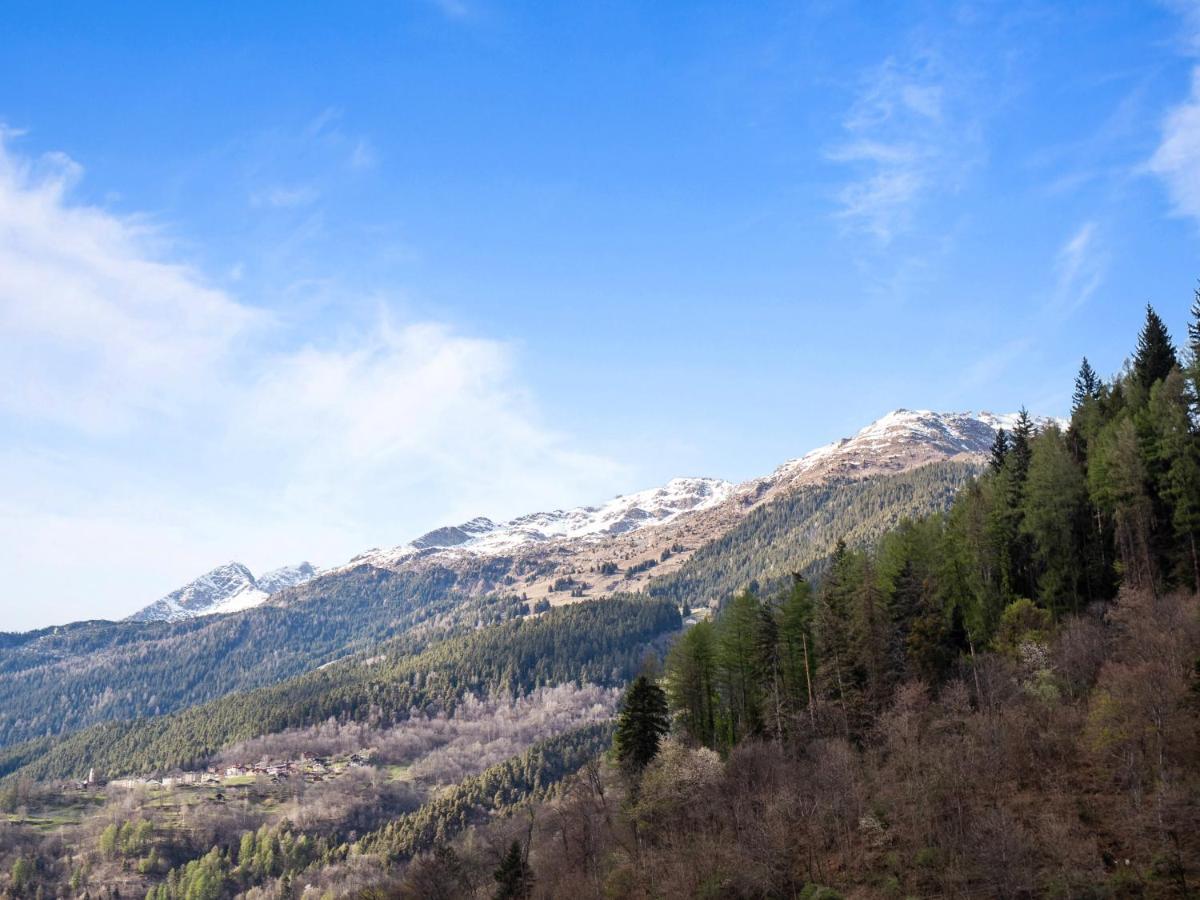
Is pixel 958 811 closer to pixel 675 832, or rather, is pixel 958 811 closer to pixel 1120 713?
pixel 1120 713

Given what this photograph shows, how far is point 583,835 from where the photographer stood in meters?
89.2

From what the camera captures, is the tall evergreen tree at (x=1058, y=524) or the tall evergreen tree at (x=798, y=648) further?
the tall evergreen tree at (x=798, y=648)

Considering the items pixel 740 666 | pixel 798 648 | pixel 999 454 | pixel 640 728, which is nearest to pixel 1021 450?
pixel 999 454

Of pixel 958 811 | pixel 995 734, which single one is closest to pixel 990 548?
pixel 995 734

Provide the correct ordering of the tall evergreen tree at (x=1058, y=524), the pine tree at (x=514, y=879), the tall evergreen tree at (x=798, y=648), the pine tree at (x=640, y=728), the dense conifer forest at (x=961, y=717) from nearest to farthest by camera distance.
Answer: the dense conifer forest at (x=961, y=717) → the tall evergreen tree at (x=1058, y=524) → the pine tree at (x=514, y=879) → the pine tree at (x=640, y=728) → the tall evergreen tree at (x=798, y=648)

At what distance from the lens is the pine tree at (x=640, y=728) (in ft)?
279

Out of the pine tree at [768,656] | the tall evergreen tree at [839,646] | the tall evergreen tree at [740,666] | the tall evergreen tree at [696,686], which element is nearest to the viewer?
the tall evergreen tree at [839,646]

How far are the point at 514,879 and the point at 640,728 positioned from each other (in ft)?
65.2

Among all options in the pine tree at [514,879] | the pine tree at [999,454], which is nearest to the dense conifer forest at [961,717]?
the pine tree at [514,879]

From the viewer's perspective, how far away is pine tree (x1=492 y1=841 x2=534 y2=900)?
83.4 m

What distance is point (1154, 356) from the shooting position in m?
92.3

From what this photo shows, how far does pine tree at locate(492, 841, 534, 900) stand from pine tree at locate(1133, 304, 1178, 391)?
8460 centimetres

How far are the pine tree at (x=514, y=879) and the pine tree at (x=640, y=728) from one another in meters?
15.0

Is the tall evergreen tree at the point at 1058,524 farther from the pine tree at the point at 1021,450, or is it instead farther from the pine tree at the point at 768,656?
the pine tree at the point at 768,656
